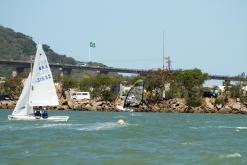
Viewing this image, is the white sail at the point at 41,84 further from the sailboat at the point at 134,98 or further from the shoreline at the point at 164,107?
the shoreline at the point at 164,107

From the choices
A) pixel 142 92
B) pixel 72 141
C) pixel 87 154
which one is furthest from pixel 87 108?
pixel 87 154

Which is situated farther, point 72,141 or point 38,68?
point 38,68

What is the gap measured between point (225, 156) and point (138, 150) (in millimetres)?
5248

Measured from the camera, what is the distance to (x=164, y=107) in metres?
124

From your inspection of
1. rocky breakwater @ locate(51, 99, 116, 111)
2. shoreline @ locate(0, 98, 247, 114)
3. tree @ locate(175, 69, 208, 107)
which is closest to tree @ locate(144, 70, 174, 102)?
tree @ locate(175, 69, 208, 107)

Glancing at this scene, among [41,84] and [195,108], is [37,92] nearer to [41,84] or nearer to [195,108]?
[41,84]

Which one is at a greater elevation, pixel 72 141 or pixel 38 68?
pixel 38 68

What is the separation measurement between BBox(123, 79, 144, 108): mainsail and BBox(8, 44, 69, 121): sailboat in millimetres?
59074

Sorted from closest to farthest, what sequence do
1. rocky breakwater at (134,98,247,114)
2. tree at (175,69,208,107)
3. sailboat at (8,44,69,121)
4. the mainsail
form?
sailboat at (8,44,69,121) < rocky breakwater at (134,98,247,114) < the mainsail < tree at (175,69,208,107)

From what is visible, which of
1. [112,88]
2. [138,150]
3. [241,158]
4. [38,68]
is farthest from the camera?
[112,88]

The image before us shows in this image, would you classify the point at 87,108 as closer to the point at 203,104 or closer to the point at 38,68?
the point at 203,104

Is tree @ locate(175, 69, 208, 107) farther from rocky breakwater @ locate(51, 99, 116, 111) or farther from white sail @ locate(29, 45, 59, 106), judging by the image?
white sail @ locate(29, 45, 59, 106)

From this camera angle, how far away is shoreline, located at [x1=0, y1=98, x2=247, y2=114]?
401ft

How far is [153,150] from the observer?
3956 cm
